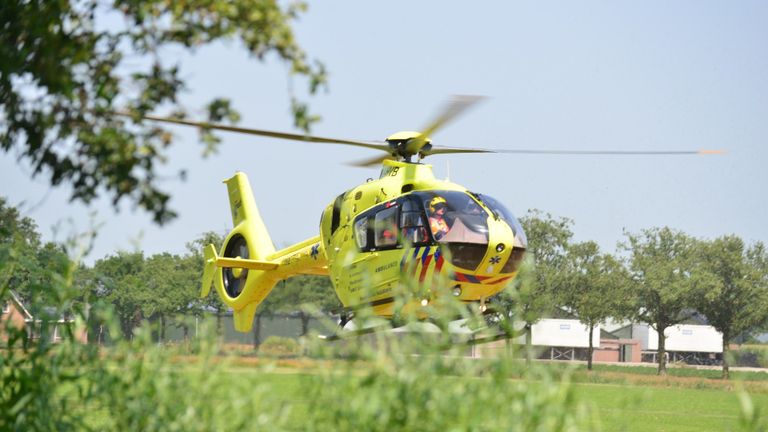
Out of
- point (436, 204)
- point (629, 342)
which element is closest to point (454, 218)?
point (436, 204)

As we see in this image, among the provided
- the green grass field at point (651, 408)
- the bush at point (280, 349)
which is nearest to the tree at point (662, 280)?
the green grass field at point (651, 408)

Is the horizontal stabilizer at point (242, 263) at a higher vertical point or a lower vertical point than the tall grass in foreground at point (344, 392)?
higher

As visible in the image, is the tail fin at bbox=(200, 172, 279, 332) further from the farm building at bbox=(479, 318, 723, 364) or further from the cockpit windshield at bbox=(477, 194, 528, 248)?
the farm building at bbox=(479, 318, 723, 364)

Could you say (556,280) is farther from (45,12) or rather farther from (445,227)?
(45,12)

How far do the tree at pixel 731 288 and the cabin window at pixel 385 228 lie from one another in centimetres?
5661

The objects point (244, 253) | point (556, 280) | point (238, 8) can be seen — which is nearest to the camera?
point (238, 8)

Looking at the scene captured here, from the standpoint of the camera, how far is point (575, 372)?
245 inches

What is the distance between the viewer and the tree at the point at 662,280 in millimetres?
73312

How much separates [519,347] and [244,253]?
866 inches

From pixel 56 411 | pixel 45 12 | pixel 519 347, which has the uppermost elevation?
pixel 45 12

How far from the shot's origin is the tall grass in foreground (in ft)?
19.2

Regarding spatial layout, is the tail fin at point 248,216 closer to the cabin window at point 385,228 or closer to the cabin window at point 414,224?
the cabin window at point 385,228

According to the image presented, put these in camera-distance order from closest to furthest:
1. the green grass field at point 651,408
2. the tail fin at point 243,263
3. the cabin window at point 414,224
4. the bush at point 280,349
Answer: the green grass field at point 651,408, the bush at point 280,349, the cabin window at point 414,224, the tail fin at point 243,263

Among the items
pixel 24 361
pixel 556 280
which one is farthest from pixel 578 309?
pixel 24 361
